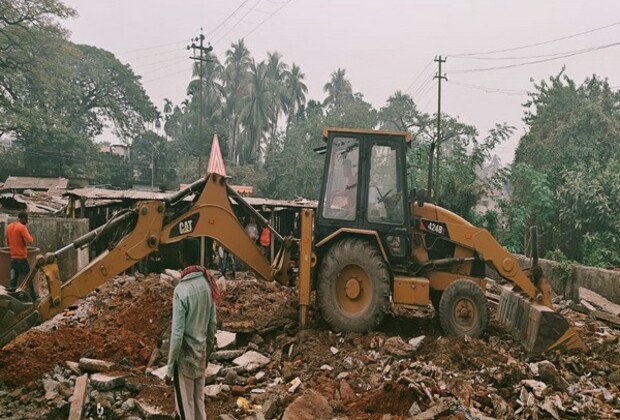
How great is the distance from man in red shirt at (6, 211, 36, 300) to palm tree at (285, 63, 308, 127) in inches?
1592

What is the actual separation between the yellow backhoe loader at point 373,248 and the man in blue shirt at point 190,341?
6.40 feet

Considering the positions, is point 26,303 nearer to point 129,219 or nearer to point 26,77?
point 129,219

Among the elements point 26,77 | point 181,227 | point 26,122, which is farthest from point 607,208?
point 26,77

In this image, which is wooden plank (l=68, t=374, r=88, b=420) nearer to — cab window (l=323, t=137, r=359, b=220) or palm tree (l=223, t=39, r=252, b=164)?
cab window (l=323, t=137, r=359, b=220)

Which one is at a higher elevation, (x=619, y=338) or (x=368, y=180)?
(x=368, y=180)

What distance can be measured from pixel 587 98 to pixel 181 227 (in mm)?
21972

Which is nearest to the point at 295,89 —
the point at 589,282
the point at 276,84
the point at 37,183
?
the point at 276,84

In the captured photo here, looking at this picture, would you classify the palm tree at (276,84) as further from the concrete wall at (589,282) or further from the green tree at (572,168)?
the concrete wall at (589,282)

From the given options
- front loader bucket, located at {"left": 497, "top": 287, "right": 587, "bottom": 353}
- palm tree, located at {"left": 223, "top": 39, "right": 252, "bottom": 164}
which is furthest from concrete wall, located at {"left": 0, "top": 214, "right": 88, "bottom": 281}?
palm tree, located at {"left": 223, "top": 39, "right": 252, "bottom": 164}

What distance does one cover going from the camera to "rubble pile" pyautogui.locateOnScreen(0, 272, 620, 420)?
450 cm

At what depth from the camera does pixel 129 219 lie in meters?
5.84

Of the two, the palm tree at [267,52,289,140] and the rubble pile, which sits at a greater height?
the palm tree at [267,52,289,140]

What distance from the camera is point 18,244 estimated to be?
8555 millimetres

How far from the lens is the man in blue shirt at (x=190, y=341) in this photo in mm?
3965
